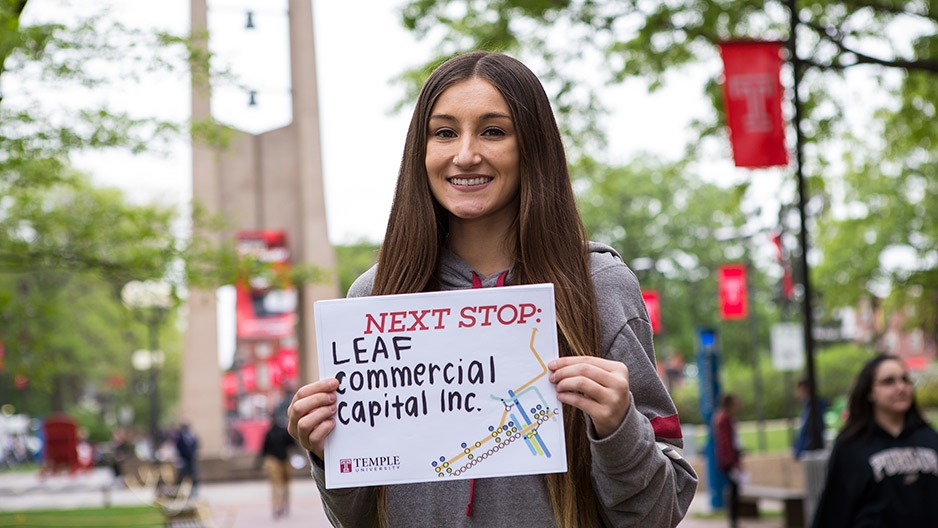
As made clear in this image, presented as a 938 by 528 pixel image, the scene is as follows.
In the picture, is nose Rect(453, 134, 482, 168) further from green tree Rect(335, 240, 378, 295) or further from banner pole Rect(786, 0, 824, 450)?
green tree Rect(335, 240, 378, 295)

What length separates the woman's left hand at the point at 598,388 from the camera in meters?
2.30

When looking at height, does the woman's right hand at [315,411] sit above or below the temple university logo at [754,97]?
below

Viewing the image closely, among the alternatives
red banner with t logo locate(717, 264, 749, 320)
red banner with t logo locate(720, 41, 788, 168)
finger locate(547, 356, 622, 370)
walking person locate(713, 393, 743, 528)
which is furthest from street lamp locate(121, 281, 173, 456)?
red banner with t logo locate(717, 264, 749, 320)

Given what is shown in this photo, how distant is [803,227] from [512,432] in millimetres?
10957

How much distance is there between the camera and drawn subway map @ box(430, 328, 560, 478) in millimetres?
2453

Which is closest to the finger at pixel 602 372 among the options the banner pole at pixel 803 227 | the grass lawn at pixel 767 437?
the banner pole at pixel 803 227

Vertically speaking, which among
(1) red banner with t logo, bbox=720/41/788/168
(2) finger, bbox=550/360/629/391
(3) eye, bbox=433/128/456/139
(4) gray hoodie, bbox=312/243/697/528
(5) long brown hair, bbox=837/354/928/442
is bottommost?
(5) long brown hair, bbox=837/354/928/442

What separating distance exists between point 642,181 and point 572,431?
195 ft

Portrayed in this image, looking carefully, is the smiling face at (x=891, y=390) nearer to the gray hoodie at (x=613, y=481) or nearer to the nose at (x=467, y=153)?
the gray hoodie at (x=613, y=481)

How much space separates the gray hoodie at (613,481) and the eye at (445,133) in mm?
310

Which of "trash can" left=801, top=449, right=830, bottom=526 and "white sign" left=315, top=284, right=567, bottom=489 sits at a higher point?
"white sign" left=315, top=284, right=567, bottom=489

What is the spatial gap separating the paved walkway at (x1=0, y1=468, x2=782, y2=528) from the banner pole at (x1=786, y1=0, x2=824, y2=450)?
5009 mm

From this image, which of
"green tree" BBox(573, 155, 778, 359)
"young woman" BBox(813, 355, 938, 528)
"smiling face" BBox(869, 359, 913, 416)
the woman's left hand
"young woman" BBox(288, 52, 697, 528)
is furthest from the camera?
"green tree" BBox(573, 155, 778, 359)

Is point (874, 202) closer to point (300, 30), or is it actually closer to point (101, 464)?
point (300, 30)
